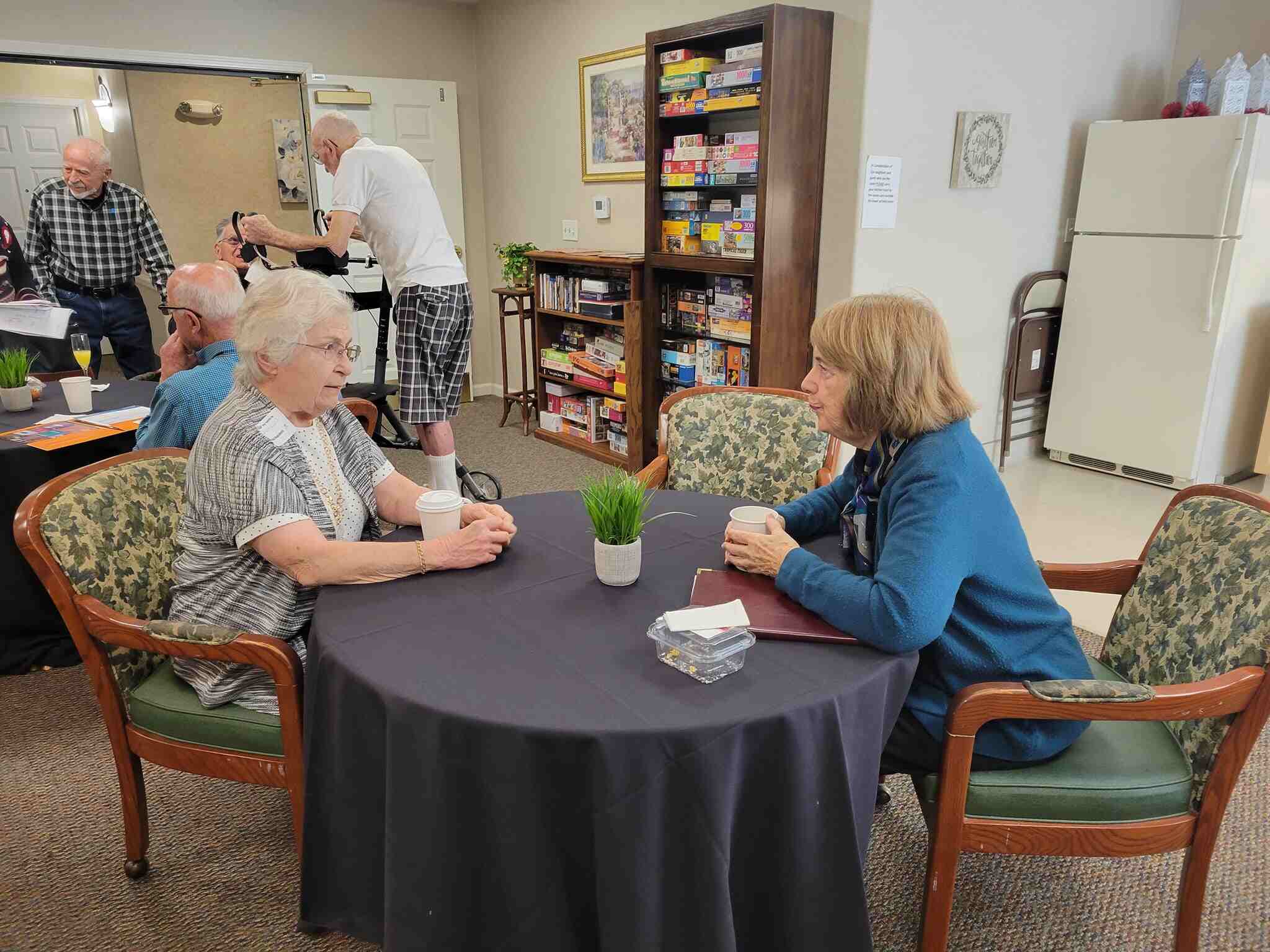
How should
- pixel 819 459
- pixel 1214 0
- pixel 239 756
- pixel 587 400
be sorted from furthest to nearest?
pixel 587 400, pixel 1214 0, pixel 819 459, pixel 239 756

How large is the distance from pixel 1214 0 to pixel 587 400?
4.04 meters

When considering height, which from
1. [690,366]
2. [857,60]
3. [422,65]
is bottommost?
[690,366]

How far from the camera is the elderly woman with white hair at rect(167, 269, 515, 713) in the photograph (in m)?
1.50

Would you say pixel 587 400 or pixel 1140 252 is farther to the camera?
pixel 587 400

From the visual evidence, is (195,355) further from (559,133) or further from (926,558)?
(559,133)

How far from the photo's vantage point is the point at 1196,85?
13.7 ft

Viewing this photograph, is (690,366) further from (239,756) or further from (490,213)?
(239,756)

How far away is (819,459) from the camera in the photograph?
7.62 ft

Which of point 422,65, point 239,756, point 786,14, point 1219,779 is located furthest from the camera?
point 422,65

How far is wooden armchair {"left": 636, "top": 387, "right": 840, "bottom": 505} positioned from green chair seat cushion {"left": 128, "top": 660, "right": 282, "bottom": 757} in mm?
1159

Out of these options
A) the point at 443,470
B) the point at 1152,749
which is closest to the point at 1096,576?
the point at 1152,749

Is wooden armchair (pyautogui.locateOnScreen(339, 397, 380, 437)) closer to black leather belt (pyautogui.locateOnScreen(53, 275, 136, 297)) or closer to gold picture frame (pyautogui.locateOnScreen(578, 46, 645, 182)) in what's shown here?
black leather belt (pyautogui.locateOnScreen(53, 275, 136, 297))

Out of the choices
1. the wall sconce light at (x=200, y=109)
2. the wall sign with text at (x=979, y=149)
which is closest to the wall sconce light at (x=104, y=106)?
the wall sconce light at (x=200, y=109)

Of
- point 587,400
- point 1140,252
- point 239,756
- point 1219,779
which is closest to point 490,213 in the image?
point 587,400
